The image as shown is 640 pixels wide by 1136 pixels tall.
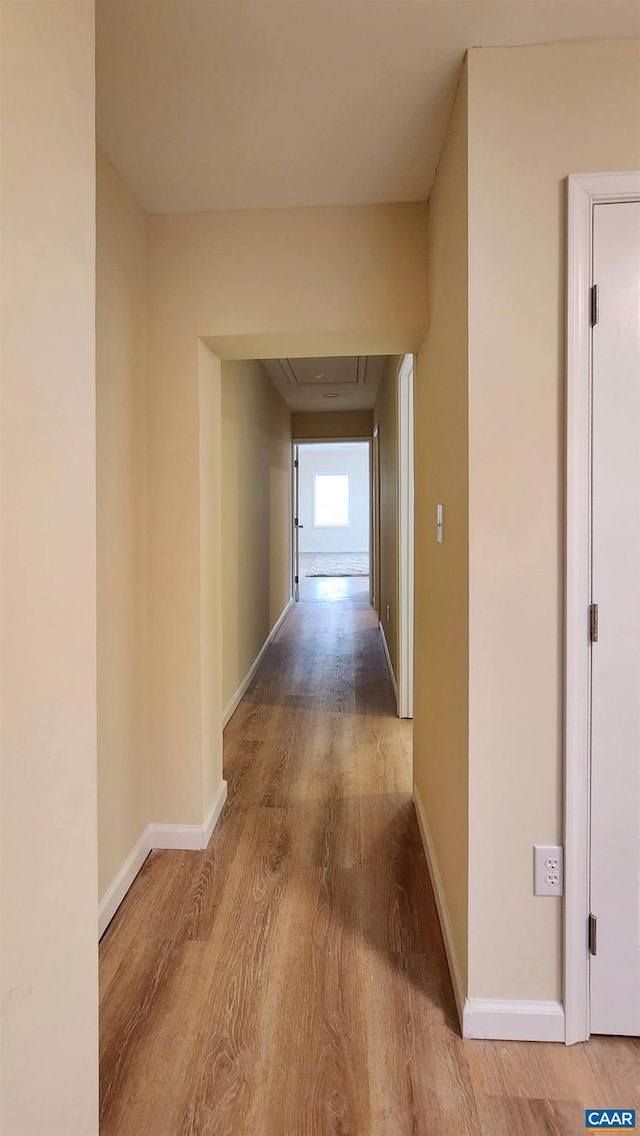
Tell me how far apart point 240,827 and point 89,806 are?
1510 mm

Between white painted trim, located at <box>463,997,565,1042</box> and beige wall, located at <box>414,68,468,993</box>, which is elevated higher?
beige wall, located at <box>414,68,468,993</box>

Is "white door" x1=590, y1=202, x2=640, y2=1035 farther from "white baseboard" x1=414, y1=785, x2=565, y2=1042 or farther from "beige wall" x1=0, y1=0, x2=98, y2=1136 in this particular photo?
"beige wall" x1=0, y1=0, x2=98, y2=1136

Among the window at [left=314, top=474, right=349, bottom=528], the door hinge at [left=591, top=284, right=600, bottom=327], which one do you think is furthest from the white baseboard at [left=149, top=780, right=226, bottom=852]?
the window at [left=314, top=474, right=349, bottom=528]

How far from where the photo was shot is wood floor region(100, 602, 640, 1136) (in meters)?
1.29

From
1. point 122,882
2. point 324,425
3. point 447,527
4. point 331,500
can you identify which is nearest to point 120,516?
point 447,527

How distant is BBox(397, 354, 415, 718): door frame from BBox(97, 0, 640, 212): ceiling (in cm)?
157

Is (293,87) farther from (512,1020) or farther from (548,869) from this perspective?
(512,1020)

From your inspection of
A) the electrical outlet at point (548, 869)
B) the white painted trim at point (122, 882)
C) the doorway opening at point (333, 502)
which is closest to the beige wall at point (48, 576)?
the white painted trim at point (122, 882)

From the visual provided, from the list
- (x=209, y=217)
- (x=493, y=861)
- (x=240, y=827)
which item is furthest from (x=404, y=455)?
(x=493, y=861)

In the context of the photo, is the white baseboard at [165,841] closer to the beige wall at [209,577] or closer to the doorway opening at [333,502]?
the beige wall at [209,577]

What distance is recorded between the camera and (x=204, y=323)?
2193mm

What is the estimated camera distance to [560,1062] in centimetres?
140

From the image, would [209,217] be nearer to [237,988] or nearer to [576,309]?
[576,309]

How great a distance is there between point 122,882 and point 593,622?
1705 mm
